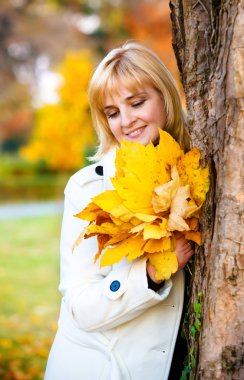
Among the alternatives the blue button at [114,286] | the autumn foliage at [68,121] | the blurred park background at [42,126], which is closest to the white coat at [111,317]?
the blue button at [114,286]

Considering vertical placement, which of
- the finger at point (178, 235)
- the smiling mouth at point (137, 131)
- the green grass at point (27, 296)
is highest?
the smiling mouth at point (137, 131)

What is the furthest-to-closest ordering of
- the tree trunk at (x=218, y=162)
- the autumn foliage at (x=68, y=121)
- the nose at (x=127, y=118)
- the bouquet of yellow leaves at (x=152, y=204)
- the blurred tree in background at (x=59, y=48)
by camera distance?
the blurred tree in background at (x=59, y=48) → the autumn foliage at (x=68, y=121) → the nose at (x=127, y=118) → the bouquet of yellow leaves at (x=152, y=204) → the tree trunk at (x=218, y=162)

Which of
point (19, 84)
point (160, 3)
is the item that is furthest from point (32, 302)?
point (19, 84)

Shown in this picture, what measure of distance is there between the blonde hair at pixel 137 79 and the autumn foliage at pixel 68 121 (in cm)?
646

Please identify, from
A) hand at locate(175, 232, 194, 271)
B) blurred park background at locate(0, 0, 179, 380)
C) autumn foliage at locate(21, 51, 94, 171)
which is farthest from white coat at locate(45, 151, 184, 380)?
autumn foliage at locate(21, 51, 94, 171)

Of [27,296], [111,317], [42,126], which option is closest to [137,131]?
[111,317]

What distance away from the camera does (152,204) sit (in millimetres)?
1750

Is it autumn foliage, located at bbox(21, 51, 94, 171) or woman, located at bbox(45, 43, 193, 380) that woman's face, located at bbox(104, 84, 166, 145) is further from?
autumn foliage, located at bbox(21, 51, 94, 171)

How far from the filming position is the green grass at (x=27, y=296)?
5.18 metres

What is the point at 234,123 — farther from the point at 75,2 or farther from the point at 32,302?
the point at 75,2

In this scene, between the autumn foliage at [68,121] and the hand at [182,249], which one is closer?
the hand at [182,249]

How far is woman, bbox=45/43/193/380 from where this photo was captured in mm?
1964

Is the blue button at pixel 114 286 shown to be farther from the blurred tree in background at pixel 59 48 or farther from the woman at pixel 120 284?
the blurred tree in background at pixel 59 48

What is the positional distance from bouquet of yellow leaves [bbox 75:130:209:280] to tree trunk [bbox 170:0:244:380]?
63mm
